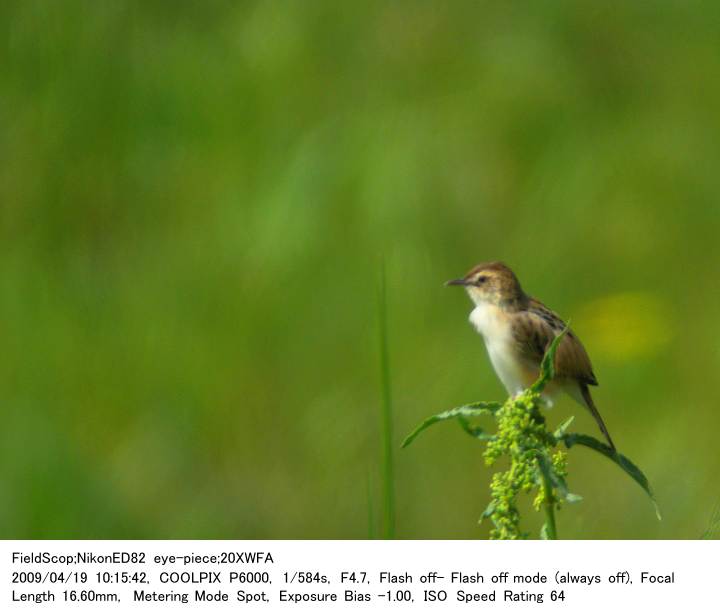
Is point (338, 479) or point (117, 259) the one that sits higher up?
point (117, 259)

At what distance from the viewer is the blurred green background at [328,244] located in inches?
161

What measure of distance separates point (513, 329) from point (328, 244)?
8.38 feet

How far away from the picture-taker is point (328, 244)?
4.84m

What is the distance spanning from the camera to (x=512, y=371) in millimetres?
2357

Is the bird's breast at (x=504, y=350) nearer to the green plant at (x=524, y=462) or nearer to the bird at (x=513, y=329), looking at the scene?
the bird at (x=513, y=329)

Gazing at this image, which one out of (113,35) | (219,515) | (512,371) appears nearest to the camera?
(512,371)

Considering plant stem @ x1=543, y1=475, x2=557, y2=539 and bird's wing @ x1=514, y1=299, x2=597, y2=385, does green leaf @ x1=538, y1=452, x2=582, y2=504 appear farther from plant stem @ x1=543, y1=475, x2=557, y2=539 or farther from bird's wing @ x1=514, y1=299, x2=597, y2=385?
bird's wing @ x1=514, y1=299, x2=597, y2=385

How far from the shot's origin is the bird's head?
2334 millimetres

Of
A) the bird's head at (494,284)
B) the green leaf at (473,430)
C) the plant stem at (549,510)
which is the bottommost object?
the plant stem at (549,510)

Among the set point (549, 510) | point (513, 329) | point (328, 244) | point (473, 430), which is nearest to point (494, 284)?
point (513, 329)

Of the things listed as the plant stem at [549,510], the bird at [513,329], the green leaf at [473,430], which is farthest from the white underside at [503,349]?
the plant stem at [549,510]

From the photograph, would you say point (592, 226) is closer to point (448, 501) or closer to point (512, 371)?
point (448, 501)
